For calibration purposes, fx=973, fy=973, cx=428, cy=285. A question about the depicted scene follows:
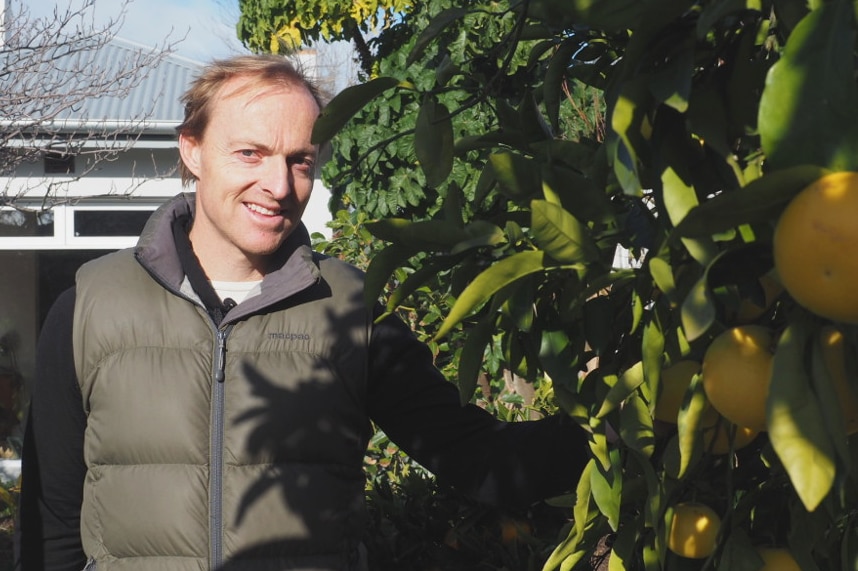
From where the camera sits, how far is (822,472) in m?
0.58

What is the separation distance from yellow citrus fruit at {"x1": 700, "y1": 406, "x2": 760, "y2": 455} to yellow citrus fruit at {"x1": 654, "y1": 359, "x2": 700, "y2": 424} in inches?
1.1

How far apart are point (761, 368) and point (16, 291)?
9.05m

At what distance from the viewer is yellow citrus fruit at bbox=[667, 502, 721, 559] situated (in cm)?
90

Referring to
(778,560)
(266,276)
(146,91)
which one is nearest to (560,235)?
(778,560)

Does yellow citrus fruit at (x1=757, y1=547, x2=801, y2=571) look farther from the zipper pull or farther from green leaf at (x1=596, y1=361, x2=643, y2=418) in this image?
the zipper pull

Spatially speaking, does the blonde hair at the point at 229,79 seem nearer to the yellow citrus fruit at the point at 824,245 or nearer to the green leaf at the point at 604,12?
the green leaf at the point at 604,12

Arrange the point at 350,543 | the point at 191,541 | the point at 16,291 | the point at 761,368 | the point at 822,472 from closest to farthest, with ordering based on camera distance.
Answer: the point at 822,472 → the point at 761,368 → the point at 191,541 → the point at 350,543 → the point at 16,291

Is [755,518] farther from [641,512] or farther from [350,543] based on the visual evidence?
[350,543]

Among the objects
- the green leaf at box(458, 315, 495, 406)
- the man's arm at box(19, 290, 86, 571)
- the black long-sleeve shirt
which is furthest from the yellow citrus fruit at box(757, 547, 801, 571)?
the man's arm at box(19, 290, 86, 571)

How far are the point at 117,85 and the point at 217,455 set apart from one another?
23.0 ft

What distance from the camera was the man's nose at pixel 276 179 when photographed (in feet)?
6.11

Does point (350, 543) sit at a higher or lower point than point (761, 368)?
lower

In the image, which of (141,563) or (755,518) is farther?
(141,563)

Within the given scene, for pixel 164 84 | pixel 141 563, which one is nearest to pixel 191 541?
pixel 141 563
